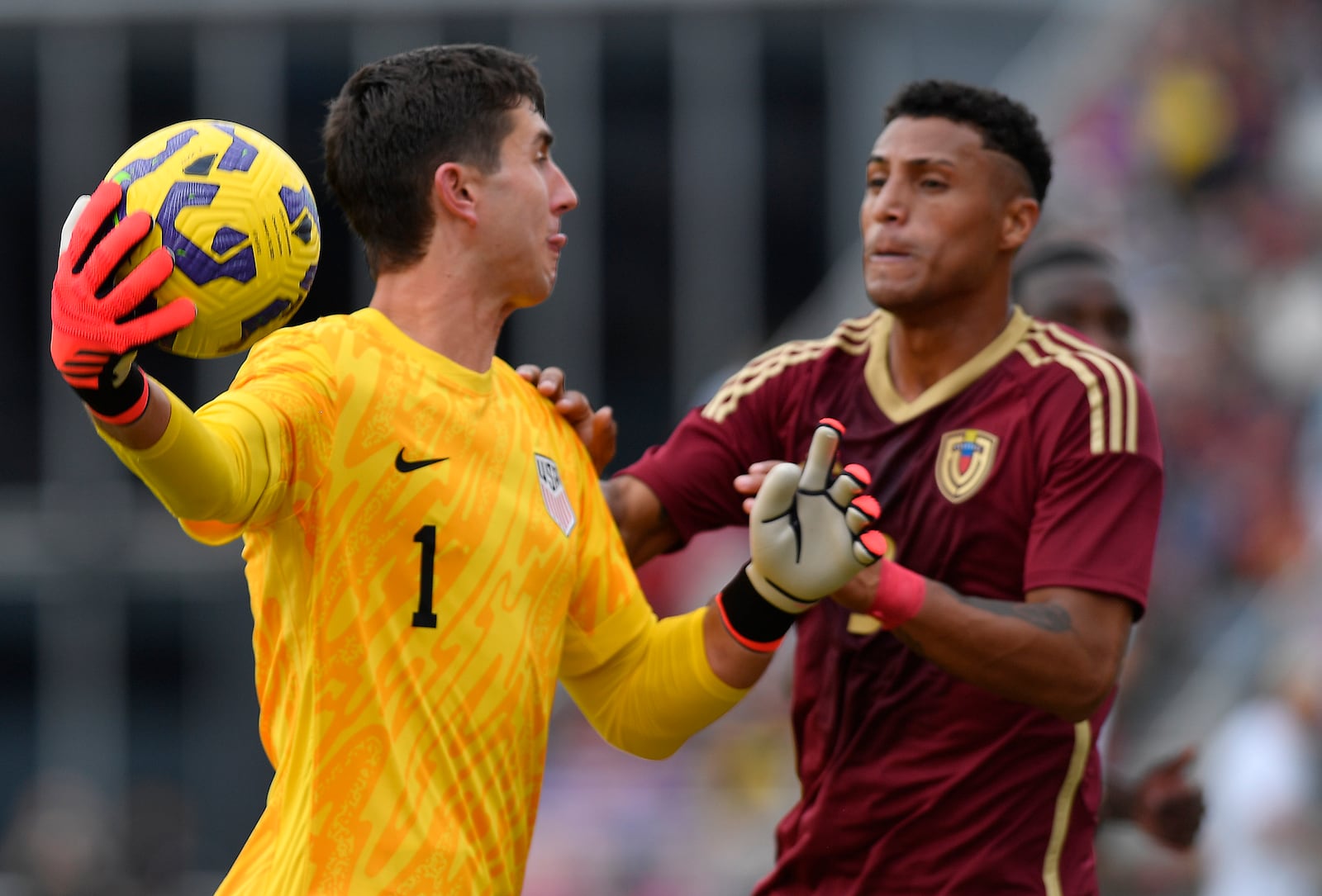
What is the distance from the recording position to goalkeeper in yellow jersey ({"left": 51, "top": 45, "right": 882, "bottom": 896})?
3.96 meters

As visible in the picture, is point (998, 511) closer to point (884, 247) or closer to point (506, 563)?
point (884, 247)

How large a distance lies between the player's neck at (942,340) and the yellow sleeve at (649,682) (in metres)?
0.93

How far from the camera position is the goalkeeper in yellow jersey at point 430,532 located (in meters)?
3.96

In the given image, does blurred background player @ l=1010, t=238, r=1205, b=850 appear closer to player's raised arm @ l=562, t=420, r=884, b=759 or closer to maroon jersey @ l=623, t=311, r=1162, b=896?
maroon jersey @ l=623, t=311, r=1162, b=896

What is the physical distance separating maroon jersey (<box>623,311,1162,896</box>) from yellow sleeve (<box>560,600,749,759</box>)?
1.54 feet

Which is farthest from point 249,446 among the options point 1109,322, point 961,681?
point 1109,322

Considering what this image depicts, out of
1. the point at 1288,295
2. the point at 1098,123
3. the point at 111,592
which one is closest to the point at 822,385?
the point at 1288,295

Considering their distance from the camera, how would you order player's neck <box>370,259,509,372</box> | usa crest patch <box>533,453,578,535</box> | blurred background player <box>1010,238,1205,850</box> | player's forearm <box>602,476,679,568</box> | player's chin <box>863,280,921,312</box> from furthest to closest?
1. blurred background player <box>1010,238,1205,850</box>
2. player's forearm <box>602,476,679,568</box>
3. player's chin <box>863,280,921,312</box>
4. usa crest patch <box>533,453,578,535</box>
5. player's neck <box>370,259,509,372</box>

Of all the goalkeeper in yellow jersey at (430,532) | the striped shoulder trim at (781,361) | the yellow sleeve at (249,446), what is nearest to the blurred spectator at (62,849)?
the striped shoulder trim at (781,361)

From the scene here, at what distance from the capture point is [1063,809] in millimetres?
4875

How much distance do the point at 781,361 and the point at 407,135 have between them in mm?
1463

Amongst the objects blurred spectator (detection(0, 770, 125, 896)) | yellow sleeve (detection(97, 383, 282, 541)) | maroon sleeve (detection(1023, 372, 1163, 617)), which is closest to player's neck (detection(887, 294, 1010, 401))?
maroon sleeve (detection(1023, 372, 1163, 617))

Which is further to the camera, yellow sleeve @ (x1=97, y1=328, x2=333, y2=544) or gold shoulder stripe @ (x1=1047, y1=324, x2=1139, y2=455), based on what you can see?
gold shoulder stripe @ (x1=1047, y1=324, x2=1139, y2=455)

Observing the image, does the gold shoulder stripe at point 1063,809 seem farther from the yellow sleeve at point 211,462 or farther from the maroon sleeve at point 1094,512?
the yellow sleeve at point 211,462
